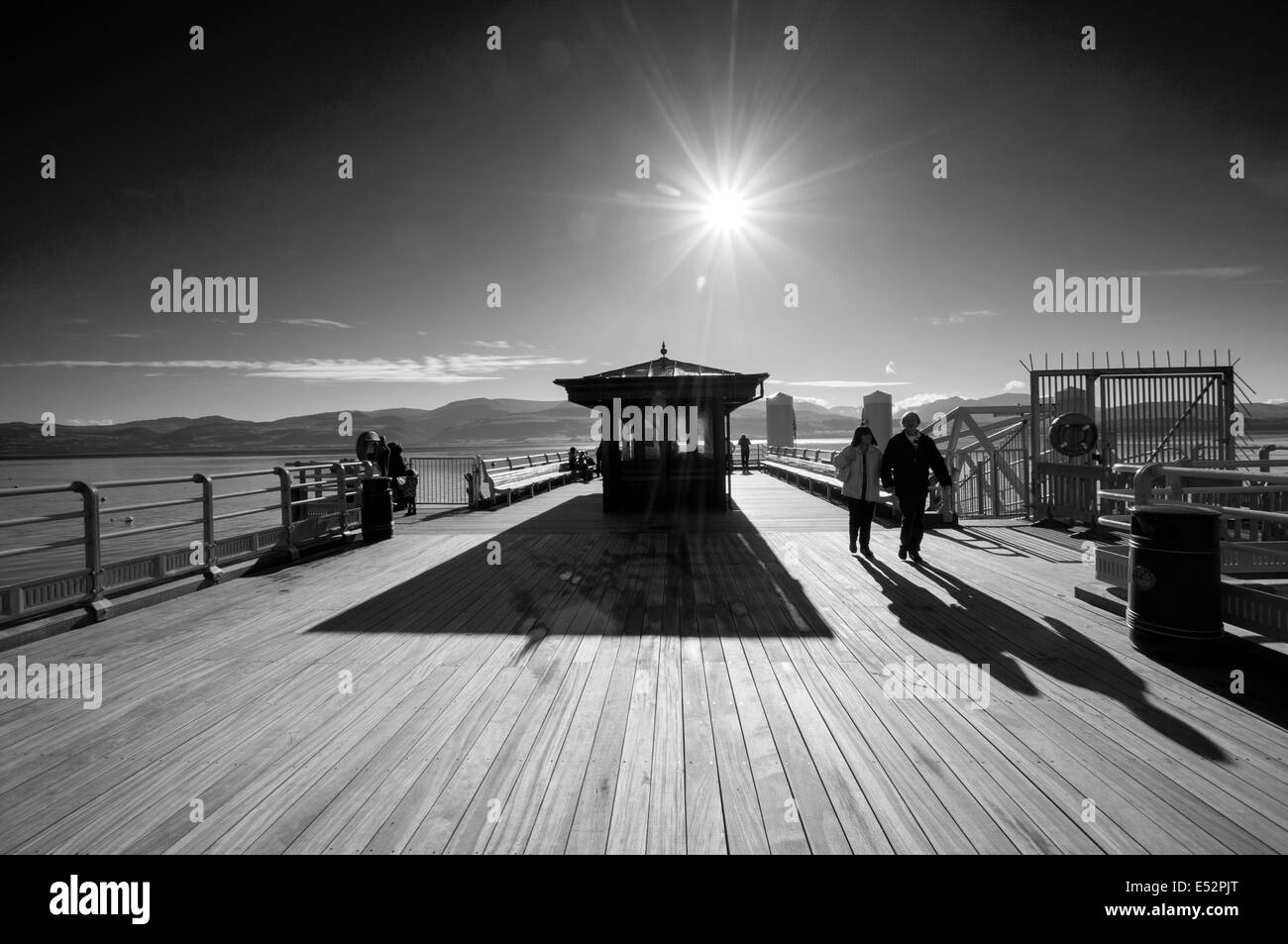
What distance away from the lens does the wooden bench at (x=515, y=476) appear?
640 inches

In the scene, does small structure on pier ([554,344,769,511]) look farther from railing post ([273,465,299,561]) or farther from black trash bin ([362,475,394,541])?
railing post ([273,465,299,561])

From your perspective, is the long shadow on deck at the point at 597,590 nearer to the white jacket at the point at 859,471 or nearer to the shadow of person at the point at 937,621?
the shadow of person at the point at 937,621

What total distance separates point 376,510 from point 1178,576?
10614 mm

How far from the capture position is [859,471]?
28.4ft

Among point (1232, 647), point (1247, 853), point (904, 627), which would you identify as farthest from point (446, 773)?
point (1232, 647)

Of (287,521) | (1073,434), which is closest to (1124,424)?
(1073,434)

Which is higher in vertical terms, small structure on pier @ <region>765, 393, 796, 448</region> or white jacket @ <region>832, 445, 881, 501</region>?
small structure on pier @ <region>765, 393, 796, 448</region>

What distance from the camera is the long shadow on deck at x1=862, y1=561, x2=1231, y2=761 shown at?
12.3ft

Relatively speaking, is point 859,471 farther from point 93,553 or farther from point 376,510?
point 93,553

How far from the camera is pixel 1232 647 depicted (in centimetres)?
447

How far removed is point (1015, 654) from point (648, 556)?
5085mm

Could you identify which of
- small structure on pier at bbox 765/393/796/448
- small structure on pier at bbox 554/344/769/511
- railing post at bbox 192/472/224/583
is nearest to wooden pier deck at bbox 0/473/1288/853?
railing post at bbox 192/472/224/583

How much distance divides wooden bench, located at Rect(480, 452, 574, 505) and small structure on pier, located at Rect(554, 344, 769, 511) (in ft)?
11.6
